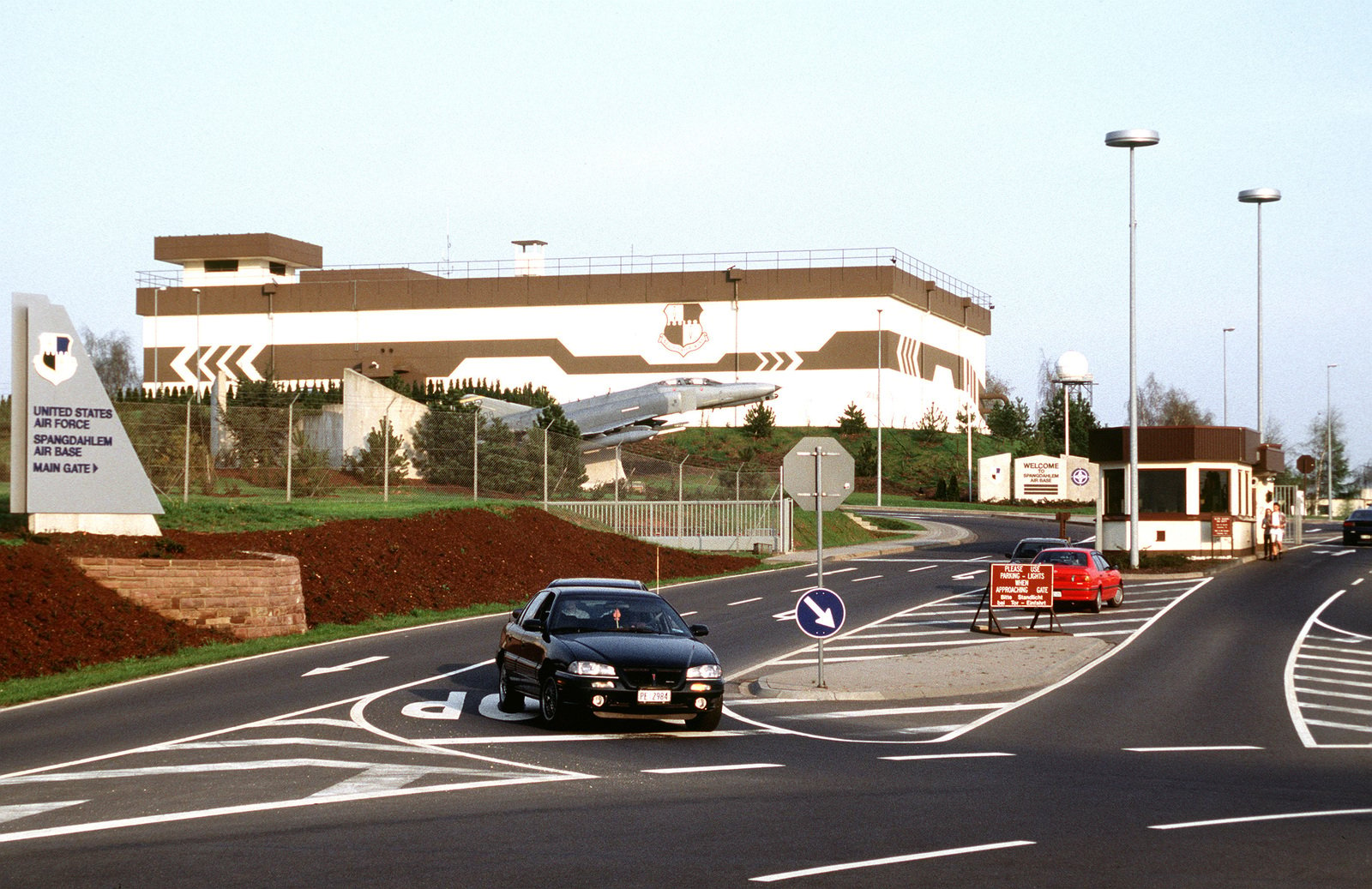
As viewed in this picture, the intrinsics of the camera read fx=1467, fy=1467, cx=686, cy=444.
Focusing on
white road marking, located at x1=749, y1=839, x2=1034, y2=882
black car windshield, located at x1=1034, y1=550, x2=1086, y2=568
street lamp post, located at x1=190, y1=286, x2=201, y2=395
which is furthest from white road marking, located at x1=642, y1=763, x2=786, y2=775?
street lamp post, located at x1=190, y1=286, x2=201, y2=395

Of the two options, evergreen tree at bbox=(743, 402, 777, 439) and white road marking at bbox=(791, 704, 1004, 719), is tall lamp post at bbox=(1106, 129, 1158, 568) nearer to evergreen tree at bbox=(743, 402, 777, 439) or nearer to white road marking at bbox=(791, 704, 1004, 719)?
white road marking at bbox=(791, 704, 1004, 719)

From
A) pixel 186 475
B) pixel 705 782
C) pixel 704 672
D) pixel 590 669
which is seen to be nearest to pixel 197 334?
pixel 186 475

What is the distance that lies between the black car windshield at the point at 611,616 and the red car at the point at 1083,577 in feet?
51.5

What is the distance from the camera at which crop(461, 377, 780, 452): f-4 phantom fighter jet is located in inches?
2462

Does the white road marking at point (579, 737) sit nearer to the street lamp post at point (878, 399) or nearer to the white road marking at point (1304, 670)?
the white road marking at point (1304, 670)

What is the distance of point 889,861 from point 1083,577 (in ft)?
75.4

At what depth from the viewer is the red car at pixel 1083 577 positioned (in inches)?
1199

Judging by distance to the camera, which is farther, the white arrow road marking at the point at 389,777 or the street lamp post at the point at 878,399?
the street lamp post at the point at 878,399

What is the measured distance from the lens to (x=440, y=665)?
805 inches

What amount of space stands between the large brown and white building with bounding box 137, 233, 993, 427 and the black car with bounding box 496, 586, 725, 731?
219 feet

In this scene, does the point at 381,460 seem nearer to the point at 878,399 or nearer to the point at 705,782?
the point at 705,782

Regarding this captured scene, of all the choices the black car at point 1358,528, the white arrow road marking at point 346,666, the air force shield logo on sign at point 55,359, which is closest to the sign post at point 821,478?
the white arrow road marking at point 346,666

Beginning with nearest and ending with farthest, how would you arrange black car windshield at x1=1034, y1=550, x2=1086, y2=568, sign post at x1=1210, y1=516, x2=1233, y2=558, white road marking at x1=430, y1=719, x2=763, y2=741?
white road marking at x1=430, y1=719, x2=763, y2=741 → black car windshield at x1=1034, y1=550, x2=1086, y2=568 → sign post at x1=1210, y1=516, x2=1233, y2=558

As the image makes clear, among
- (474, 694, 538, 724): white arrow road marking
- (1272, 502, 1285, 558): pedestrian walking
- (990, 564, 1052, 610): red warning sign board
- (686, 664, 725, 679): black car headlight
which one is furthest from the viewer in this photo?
(1272, 502, 1285, 558): pedestrian walking
